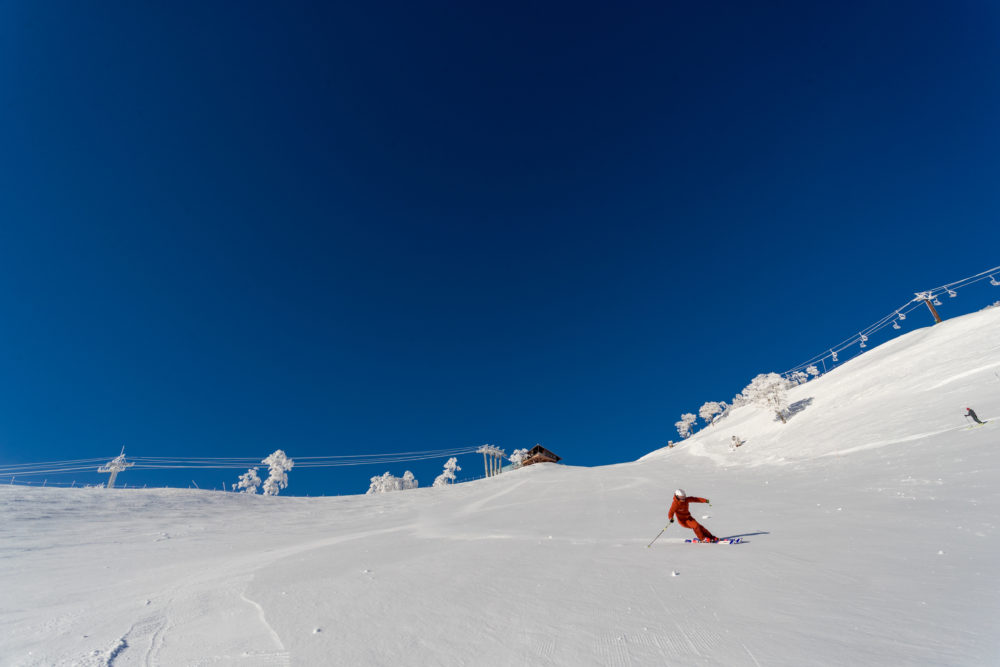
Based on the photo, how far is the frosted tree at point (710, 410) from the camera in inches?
4235

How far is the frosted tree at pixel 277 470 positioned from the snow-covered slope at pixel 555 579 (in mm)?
66346

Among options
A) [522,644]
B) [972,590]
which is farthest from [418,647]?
[972,590]

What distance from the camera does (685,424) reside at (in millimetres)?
111375

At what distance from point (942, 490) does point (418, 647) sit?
16.2 m

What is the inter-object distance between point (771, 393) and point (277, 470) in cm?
8824

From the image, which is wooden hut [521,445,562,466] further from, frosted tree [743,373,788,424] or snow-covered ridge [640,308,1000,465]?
frosted tree [743,373,788,424]

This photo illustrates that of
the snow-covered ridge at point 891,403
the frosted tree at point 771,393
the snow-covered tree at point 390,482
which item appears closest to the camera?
the snow-covered ridge at point 891,403

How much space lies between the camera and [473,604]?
632cm

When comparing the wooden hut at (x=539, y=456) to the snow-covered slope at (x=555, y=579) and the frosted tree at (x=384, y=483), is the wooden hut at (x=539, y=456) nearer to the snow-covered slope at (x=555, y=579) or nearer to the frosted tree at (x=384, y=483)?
the frosted tree at (x=384, y=483)

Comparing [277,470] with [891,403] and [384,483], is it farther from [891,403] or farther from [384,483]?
[891,403]

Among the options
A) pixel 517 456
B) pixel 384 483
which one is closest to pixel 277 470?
pixel 384 483

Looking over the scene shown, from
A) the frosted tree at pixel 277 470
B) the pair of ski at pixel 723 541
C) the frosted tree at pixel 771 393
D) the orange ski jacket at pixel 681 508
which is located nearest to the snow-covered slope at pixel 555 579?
the pair of ski at pixel 723 541

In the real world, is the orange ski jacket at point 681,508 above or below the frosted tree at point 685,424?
below

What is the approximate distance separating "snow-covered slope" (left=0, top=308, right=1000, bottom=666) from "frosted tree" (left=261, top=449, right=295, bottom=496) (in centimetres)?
6635
